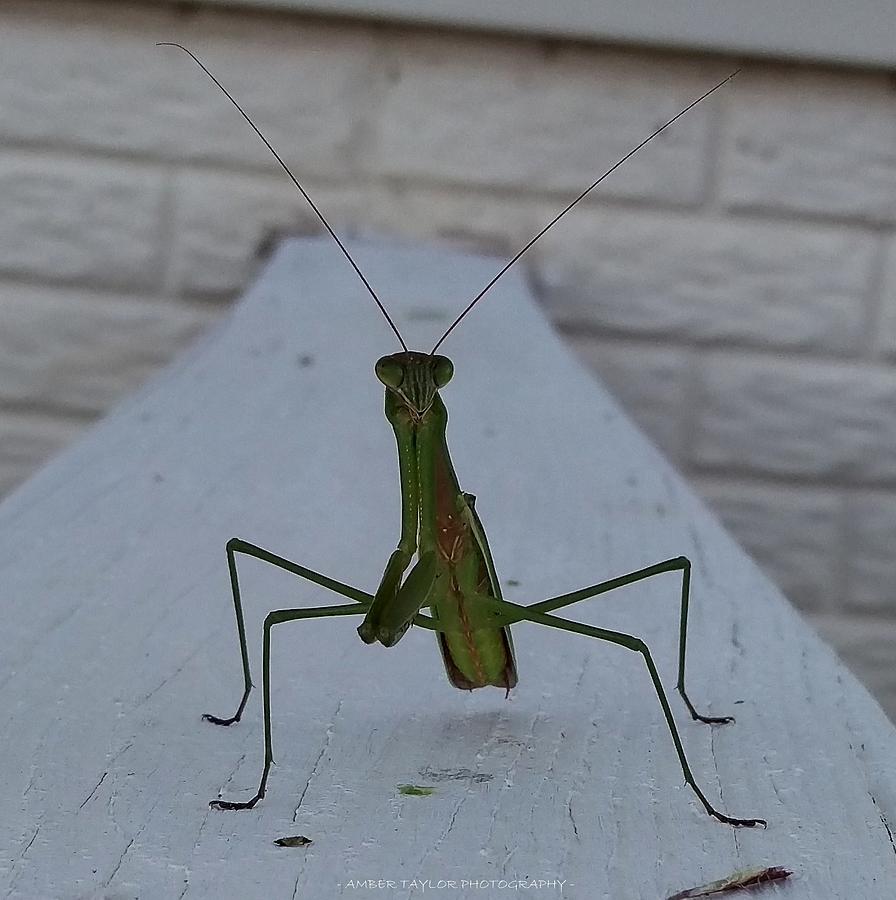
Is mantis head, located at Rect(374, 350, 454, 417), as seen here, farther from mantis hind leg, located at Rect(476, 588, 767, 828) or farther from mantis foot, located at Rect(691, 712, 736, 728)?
mantis foot, located at Rect(691, 712, 736, 728)

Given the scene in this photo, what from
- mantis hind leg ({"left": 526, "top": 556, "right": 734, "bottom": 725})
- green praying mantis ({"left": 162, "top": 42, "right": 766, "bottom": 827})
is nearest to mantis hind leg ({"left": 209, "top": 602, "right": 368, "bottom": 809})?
green praying mantis ({"left": 162, "top": 42, "right": 766, "bottom": 827})

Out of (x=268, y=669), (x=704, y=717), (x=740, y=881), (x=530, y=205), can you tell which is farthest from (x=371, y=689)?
(x=530, y=205)

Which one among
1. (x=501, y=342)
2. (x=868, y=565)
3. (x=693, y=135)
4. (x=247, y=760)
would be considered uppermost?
(x=693, y=135)

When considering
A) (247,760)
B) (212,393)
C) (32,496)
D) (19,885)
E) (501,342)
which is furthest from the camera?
(501,342)

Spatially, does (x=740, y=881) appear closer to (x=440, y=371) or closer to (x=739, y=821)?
(x=739, y=821)

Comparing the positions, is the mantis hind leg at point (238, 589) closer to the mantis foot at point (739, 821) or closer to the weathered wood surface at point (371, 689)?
the weathered wood surface at point (371, 689)

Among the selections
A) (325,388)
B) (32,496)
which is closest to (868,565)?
(325,388)

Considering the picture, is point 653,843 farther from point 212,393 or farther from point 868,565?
point 868,565

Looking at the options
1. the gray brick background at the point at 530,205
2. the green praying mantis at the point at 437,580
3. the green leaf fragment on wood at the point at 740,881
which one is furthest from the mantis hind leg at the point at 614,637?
the gray brick background at the point at 530,205

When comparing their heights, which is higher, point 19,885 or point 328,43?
point 328,43
